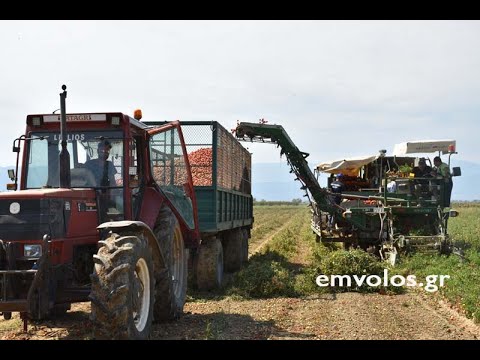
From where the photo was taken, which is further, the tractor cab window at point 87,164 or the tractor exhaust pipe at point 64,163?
the tractor cab window at point 87,164

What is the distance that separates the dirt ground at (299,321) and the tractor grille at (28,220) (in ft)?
5.06

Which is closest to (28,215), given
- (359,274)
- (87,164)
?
(87,164)

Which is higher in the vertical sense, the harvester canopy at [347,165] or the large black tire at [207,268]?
the harvester canopy at [347,165]

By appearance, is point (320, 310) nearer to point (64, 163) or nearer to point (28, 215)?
point (64, 163)

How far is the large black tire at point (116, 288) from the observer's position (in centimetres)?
537

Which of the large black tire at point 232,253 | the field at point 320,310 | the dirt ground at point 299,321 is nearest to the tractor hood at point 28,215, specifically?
the field at point 320,310

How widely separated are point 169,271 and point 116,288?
1684 millimetres

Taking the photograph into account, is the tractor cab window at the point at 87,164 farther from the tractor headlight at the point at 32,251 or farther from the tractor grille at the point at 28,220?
the tractor headlight at the point at 32,251

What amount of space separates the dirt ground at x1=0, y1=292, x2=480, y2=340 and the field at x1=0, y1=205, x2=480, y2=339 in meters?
0.01

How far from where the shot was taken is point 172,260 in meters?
7.85

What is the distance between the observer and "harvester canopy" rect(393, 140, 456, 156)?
15.6 meters

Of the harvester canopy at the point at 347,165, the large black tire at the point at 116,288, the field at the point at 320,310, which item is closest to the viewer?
the large black tire at the point at 116,288

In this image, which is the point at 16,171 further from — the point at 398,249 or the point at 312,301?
the point at 398,249
